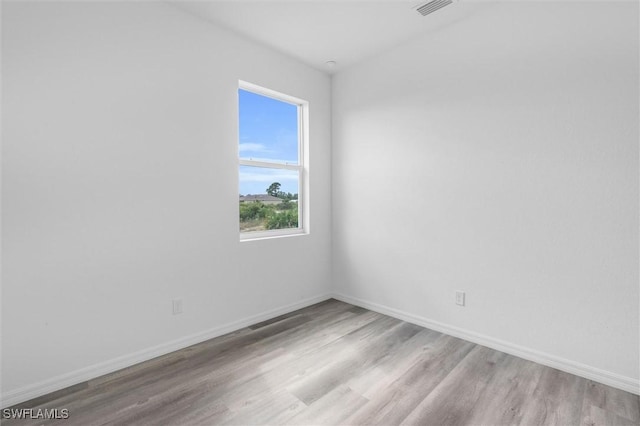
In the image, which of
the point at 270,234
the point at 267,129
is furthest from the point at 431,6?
the point at 270,234

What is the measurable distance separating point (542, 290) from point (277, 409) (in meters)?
2.01

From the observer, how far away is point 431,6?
2.38 metres

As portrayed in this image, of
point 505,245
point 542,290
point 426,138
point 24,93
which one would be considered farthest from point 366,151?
point 24,93

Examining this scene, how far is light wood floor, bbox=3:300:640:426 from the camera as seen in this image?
1.69 meters

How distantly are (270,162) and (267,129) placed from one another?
35cm

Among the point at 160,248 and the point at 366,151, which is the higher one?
the point at 366,151

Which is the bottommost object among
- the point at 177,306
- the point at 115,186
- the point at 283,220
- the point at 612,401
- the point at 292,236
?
the point at 612,401

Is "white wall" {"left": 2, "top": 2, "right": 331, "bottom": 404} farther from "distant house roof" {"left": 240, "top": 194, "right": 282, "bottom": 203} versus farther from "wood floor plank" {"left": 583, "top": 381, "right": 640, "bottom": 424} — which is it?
"wood floor plank" {"left": 583, "top": 381, "right": 640, "bottom": 424}

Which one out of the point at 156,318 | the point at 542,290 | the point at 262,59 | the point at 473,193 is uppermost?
the point at 262,59

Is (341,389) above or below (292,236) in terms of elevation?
below

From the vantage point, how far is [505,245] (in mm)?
2400

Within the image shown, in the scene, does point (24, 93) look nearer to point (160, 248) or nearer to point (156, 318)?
point (160, 248)

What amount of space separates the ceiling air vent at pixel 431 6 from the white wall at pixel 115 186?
143cm

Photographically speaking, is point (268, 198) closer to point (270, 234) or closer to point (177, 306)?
point (270, 234)
